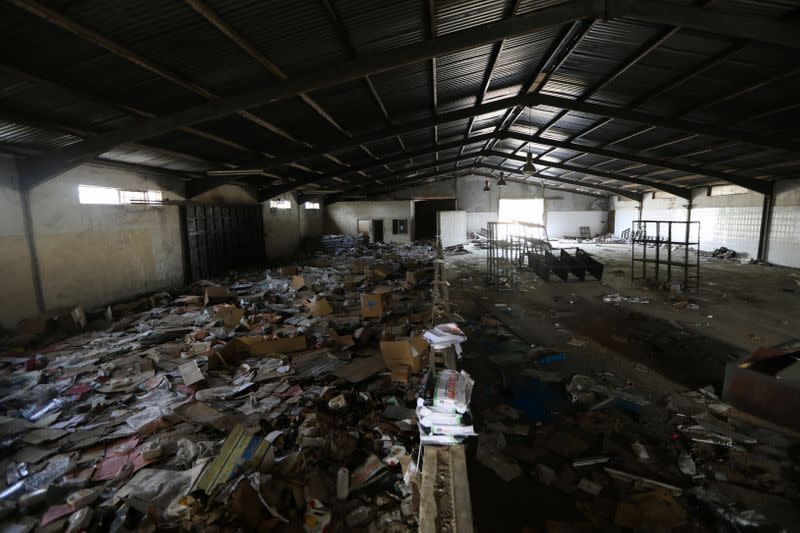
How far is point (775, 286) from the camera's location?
9453 mm

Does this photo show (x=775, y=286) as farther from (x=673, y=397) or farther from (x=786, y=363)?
(x=673, y=397)

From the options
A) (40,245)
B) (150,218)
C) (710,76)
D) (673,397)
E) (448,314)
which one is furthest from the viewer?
(150,218)

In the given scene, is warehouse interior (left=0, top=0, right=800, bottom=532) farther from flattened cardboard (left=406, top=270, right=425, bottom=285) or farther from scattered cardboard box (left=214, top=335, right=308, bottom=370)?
flattened cardboard (left=406, top=270, right=425, bottom=285)

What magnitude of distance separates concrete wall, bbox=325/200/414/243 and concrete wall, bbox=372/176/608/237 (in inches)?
130

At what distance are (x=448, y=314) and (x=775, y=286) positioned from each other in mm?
9423

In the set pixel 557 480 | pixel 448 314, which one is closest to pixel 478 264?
pixel 448 314

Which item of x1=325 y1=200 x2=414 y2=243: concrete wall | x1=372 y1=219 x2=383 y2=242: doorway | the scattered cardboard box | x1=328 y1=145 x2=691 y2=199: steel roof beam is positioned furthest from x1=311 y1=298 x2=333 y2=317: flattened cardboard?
x1=325 y1=200 x2=414 y2=243: concrete wall

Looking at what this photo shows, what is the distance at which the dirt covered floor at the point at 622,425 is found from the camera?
98.5 inches

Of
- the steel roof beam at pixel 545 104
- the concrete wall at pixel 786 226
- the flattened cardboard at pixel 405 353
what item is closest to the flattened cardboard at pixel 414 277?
the steel roof beam at pixel 545 104

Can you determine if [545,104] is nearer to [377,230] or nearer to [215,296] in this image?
[215,296]

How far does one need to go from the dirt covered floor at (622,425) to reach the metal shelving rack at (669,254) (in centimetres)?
182

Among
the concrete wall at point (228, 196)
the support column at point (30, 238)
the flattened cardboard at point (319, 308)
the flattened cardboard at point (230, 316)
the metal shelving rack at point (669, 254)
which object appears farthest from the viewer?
the concrete wall at point (228, 196)

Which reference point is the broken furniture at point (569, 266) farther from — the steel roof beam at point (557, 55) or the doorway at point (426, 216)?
the doorway at point (426, 216)

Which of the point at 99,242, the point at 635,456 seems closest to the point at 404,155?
the point at 99,242
